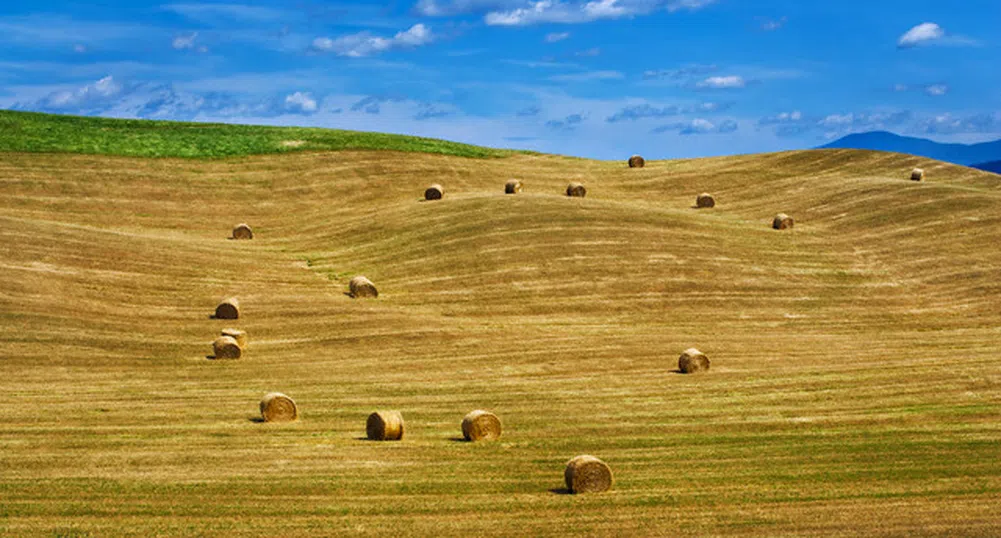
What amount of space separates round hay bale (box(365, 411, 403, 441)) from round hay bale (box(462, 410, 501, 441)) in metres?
1.66

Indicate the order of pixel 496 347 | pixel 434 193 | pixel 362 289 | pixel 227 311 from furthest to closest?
pixel 434 193, pixel 362 289, pixel 227 311, pixel 496 347

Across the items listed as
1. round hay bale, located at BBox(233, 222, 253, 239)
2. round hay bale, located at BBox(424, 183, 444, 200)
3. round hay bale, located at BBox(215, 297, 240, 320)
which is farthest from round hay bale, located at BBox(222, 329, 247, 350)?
round hay bale, located at BBox(424, 183, 444, 200)

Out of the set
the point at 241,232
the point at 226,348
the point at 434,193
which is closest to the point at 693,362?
the point at 226,348

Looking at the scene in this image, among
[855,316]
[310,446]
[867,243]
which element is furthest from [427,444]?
[867,243]

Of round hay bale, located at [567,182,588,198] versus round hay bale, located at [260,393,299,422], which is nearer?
round hay bale, located at [260,393,299,422]

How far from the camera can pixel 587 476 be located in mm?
25266

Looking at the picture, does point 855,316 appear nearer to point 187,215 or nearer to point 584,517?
point 584,517

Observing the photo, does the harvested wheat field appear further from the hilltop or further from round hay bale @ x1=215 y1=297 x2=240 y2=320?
the hilltop

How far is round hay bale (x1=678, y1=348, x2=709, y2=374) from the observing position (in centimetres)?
4072

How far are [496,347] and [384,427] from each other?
1502 centimetres

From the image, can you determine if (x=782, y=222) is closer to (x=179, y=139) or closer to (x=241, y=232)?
(x=241, y=232)

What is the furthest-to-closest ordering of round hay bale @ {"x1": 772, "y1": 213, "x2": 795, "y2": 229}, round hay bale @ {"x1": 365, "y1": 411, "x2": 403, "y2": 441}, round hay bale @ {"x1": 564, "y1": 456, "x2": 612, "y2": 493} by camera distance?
round hay bale @ {"x1": 772, "y1": 213, "x2": 795, "y2": 229} < round hay bale @ {"x1": 365, "y1": 411, "x2": 403, "y2": 441} < round hay bale @ {"x1": 564, "y1": 456, "x2": 612, "y2": 493}

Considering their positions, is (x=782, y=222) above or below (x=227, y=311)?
above

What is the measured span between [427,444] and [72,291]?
2417 centimetres
